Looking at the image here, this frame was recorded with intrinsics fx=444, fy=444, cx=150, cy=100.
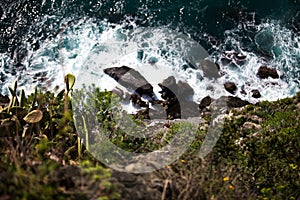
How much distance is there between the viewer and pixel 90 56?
41.0 feet

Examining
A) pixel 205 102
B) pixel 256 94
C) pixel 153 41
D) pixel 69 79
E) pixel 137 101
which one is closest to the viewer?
pixel 69 79

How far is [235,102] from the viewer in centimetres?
1105

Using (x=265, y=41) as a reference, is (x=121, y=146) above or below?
below

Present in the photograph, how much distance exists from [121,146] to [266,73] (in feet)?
24.6

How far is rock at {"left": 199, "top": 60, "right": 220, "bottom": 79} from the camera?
39.8 ft

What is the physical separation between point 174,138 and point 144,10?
26.5 feet

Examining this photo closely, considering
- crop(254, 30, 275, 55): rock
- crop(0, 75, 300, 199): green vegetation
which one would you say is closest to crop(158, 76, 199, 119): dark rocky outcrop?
crop(0, 75, 300, 199): green vegetation

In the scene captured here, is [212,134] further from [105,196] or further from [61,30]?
[61,30]

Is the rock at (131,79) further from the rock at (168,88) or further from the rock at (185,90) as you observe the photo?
the rock at (185,90)

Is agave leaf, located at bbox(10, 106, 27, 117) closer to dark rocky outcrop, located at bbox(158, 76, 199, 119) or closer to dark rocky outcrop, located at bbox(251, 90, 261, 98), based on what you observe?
dark rocky outcrop, located at bbox(158, 76, 199, 119)

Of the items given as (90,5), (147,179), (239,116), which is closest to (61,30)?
→ (90,5)

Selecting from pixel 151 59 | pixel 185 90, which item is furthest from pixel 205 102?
pixel 151 59

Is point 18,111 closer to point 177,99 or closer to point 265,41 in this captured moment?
point 177,99

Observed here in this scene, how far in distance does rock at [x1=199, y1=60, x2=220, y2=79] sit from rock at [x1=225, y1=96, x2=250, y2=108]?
3.51ft
